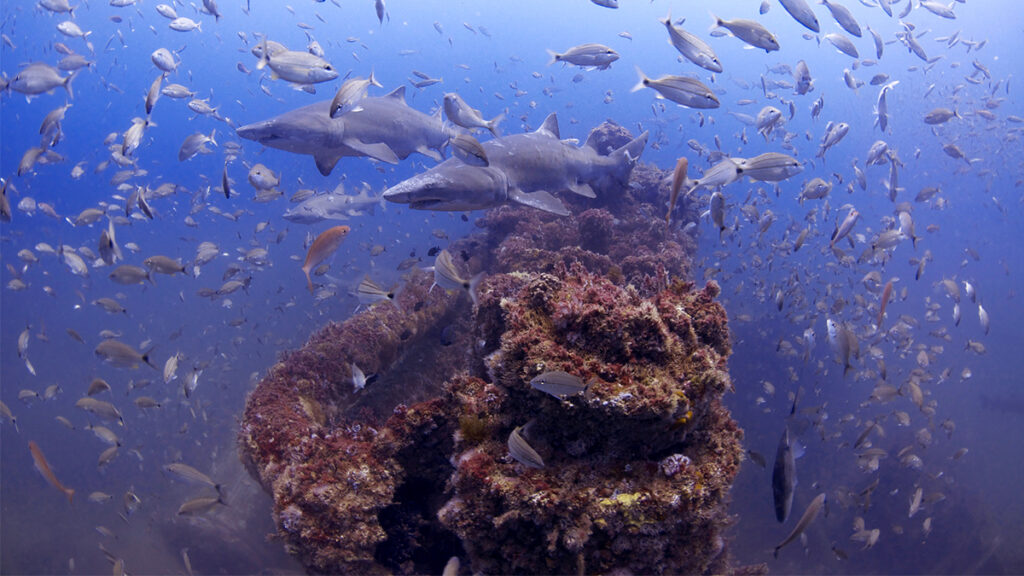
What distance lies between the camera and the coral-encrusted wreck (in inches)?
118

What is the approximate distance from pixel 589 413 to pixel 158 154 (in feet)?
415

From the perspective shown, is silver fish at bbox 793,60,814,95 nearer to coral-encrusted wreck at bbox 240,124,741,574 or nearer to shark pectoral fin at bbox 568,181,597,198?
shark pectoral fin at bbox 568,181,597,198

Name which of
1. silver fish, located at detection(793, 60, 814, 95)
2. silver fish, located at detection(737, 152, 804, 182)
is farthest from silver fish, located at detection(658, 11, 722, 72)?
silver fish, located at detection(793, 60, 814, 95)

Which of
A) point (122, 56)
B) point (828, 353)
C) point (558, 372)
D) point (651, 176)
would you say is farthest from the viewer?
point (122, 56)

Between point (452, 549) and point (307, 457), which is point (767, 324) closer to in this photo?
point (452, 549)

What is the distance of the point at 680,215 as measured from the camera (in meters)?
11.9

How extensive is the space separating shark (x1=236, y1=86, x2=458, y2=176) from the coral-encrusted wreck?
3543 mm

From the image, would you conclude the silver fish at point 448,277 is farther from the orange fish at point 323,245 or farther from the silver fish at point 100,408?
the silver fish at point 100,408

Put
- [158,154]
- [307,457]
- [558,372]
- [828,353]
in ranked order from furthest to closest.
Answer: [158,154]
[828,353]
[307,457]
[558,372]

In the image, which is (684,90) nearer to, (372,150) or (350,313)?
(372,150)

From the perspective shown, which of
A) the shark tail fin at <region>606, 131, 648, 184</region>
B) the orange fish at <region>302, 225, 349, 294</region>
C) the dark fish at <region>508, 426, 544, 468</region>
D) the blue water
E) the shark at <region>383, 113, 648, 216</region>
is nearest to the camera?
the dark fish at <region>508, 426, 544, 468</region>

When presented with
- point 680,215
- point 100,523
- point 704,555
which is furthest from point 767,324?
point 100,523

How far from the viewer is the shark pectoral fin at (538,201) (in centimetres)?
632

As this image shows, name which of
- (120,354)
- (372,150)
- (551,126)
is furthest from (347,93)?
(120,354)
